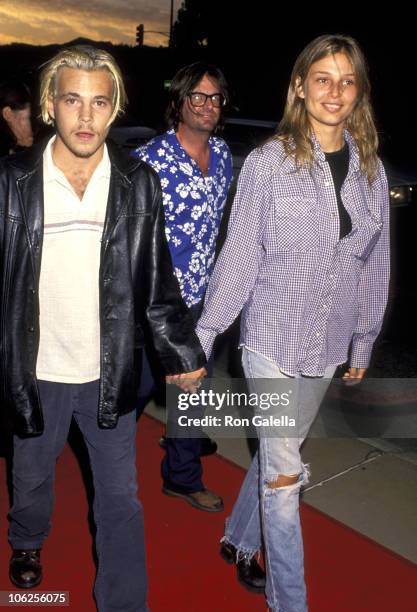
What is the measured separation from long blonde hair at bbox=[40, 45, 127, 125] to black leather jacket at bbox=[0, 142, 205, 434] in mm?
173

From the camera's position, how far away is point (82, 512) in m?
3.55

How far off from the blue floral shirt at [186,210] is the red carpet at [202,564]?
1.12m

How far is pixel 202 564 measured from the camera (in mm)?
3180

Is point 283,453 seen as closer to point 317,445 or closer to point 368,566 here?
point 368,566

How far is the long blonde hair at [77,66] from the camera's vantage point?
239cm

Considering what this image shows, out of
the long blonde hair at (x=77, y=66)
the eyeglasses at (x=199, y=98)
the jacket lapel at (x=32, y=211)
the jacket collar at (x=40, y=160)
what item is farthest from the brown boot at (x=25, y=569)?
the eyeglasses at (x=199, y=98)

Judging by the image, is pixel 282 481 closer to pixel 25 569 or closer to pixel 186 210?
pixel 25 569

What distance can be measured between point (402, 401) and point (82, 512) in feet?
8.25

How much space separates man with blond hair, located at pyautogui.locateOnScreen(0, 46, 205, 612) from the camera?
2375mm

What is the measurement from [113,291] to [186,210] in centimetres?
90

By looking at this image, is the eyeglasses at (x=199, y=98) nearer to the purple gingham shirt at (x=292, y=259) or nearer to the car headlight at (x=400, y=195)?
the purple gingham shirt at (x=292, y=259)

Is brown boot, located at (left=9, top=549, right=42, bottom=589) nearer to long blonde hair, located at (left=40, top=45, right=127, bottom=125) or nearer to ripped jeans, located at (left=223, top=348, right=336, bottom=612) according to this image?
ripped jeans, located at (left=223, top=348, right=336, bottom=612)

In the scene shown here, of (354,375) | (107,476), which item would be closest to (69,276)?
(107,476)

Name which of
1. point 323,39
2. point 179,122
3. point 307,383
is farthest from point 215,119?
point 307,383
